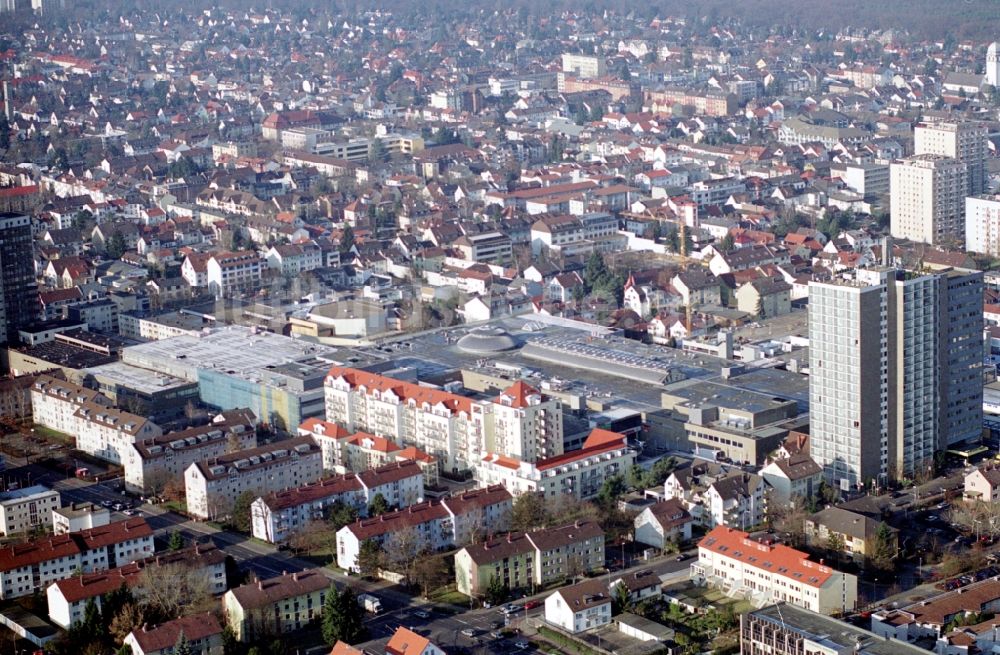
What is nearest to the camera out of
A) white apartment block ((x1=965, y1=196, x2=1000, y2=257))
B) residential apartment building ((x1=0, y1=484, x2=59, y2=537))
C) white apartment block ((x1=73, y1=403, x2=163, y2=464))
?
residential apartment building ((x1=0, y1=484, x2=59, y2=537))

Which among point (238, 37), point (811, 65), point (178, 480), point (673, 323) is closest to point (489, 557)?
point (178, 480)

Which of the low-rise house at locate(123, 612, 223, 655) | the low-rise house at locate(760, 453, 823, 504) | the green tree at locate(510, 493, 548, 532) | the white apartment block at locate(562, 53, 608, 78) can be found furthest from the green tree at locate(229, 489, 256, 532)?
the white apartment block at locate(562, 53, 608, 78)

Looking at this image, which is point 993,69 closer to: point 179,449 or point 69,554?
point 179,449

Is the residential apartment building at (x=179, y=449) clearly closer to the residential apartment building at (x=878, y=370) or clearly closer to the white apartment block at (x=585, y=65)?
the residential apartment building at (x=878, y=370)

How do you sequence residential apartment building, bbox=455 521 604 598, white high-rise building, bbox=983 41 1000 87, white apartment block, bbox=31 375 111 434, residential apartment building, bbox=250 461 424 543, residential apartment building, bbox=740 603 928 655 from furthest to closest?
1. white high-rise building, bbox=983 41 1000 87
2. white apartment block, bbox=31 375 111 434
3. residential apartment building, bbox=250 461 424 543
4. residential apartment building, bbox=455 521 604 598
5. residential apartment building, bbox=740 603 928 655

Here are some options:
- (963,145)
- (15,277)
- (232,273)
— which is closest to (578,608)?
(15,277)

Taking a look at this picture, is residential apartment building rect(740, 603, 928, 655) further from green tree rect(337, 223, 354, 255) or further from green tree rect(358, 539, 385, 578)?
green tree rect(337, 223, 354, 255)
